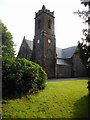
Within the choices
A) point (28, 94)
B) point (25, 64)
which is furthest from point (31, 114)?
point (25, 64)

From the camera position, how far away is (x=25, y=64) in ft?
40.0

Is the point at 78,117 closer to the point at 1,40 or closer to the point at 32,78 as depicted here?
the point at 32,78

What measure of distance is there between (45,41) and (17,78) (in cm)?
2873

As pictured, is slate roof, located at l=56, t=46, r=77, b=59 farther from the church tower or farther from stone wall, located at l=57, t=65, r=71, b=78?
the church tower

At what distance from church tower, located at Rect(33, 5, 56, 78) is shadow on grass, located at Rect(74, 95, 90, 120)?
2531 centimetres

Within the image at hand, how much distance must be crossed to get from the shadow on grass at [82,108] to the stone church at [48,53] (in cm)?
2521

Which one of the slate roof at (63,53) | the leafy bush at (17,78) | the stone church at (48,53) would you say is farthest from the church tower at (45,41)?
the leafy bush at (17,78)

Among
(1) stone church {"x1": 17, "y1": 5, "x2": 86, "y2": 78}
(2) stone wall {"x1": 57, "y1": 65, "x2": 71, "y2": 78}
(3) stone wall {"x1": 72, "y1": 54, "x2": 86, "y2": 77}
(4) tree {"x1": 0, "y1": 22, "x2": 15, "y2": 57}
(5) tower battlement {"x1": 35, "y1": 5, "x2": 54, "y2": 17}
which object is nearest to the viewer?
(4) tree {"x1": 0, "y1": 22, "x2": 15, "y2": 57}

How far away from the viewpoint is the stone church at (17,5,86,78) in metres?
38.3

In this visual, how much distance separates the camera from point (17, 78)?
10.9m

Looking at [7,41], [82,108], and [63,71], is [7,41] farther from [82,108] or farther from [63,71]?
[82,108]

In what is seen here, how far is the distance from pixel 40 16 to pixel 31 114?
1363 inches

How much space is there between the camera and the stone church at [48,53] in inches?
1508

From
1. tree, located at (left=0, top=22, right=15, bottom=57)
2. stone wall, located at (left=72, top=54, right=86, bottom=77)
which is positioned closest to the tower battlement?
tree, located at (left=0, top=22, right=15, bottom=57)
